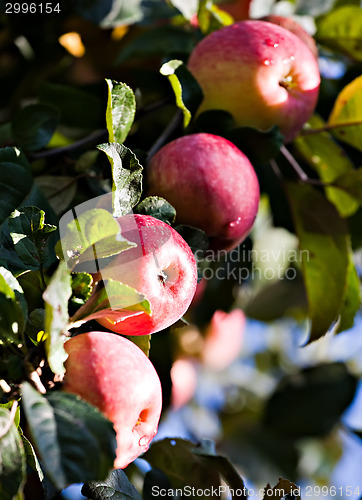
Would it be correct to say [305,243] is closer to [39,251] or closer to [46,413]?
[39,251]

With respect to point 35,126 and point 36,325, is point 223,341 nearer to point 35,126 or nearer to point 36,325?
point 35,126

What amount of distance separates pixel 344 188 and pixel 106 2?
2.00 feet

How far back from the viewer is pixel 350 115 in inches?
42.4

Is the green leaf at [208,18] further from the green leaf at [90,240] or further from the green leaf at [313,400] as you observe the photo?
the green leaf at [313,400]

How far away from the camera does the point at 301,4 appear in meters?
1.24

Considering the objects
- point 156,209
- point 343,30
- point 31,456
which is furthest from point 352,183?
point 31,456

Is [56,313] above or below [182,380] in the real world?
above

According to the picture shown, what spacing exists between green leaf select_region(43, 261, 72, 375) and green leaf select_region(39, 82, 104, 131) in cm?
72

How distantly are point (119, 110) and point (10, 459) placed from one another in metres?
0.42

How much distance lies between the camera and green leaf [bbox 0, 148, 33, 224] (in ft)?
2.65

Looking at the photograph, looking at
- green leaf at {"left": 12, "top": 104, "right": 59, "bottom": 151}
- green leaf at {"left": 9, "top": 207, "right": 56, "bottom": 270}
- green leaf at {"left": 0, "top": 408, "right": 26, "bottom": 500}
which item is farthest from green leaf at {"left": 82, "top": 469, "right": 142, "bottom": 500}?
green leaf at {"left": 12, "top": 104, "right": 59, "bottom": 151}

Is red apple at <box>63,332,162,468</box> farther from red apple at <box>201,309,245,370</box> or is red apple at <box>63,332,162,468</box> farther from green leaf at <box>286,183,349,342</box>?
red apple at <box>201,309,245,370</box>

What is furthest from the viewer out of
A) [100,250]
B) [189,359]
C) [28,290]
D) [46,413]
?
[189,359]

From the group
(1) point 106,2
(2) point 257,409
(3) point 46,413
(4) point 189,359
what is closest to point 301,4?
(1) point 106,2
